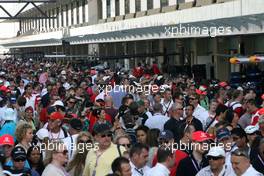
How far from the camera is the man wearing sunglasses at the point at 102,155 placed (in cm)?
806

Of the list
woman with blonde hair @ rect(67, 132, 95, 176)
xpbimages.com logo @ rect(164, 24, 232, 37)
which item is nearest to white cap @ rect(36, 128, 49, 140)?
woman with blonde hair @ rect(67, 132, 95, 176)

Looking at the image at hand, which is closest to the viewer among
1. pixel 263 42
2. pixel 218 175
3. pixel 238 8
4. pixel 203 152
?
pixel 218 175

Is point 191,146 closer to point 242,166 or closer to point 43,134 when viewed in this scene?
point 242,166

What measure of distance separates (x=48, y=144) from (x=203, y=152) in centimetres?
210

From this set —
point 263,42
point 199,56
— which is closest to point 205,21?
point 263,42

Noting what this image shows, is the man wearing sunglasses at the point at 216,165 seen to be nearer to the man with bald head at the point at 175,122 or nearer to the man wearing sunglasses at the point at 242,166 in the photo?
the man wearing sunglasses at the point at 242,166

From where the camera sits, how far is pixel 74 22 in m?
59.3

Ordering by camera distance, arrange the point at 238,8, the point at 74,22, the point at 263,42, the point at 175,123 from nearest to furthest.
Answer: the point at 175,123 < the point at 238,8 < the point at 263,42 < the point at 74,22

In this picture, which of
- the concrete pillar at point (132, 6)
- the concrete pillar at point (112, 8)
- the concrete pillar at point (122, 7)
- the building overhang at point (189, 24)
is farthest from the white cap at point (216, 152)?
the concrete pillar at point (112, 8)

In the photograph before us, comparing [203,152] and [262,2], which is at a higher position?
[262,2]

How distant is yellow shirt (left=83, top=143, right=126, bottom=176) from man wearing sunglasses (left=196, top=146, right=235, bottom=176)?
1.17 metres

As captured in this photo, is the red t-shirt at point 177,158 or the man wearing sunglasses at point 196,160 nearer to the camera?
the man wearing sunglasses at point 196,160

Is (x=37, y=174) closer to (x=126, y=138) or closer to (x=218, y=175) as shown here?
(x=126, y=138)

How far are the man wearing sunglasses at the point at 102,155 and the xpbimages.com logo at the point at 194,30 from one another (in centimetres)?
1394
